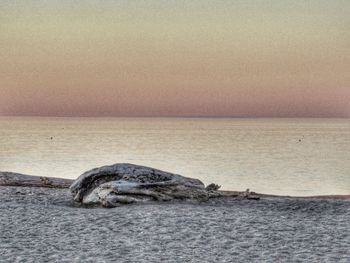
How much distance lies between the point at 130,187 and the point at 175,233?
10.5ft

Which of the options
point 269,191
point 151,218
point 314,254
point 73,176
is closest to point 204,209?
point 151,218

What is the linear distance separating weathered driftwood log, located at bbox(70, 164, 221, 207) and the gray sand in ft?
1.52

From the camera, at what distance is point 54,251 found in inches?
355

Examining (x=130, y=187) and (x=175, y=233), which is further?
(x=130, y=187)

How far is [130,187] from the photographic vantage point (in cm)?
1302

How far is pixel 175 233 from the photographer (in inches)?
393

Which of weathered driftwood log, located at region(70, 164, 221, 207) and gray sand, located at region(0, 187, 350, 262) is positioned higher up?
weathered driftwood log, located at region(70, 164, 221, 207)

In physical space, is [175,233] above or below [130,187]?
below

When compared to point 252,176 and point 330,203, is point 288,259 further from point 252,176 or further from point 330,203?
point 252,176

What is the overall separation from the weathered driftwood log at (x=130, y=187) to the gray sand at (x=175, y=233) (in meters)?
0.46

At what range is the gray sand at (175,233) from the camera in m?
8.82

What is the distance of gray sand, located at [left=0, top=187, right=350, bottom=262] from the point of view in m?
8.82

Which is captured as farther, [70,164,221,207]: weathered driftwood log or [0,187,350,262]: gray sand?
[70,164,221,207]: weathered driftwood log

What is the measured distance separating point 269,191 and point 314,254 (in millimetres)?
19822
